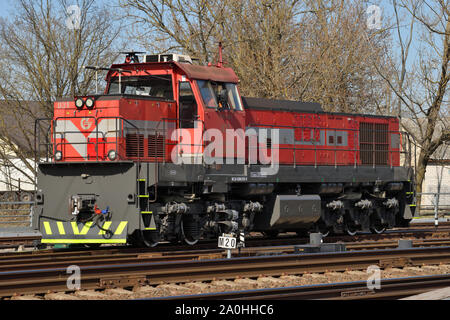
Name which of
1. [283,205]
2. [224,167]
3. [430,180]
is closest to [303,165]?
[283,205]

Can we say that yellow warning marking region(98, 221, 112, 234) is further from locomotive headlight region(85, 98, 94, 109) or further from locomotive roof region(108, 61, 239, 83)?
locomotive roof region(108, 61, 239, 83)

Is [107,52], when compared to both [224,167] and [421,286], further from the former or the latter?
[421,286]

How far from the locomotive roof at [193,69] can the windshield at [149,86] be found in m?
0.24

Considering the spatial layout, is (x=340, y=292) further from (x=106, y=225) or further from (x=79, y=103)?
(x=79, y=103)

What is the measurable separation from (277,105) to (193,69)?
289cm

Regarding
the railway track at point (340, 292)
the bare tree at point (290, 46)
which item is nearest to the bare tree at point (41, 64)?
the bare tree at point (290, 46)

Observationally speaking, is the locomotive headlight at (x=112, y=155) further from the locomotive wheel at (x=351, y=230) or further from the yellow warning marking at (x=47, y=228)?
the locomotive wheel at (x=351, y=230)

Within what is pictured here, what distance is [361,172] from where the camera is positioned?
18.5 meters

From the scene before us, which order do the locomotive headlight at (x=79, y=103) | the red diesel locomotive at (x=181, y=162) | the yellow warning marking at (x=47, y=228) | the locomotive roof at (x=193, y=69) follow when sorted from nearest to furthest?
the red diesel locomotive at (x=181, y=162) → the yellow warning marking at (x=47, y=228) → the locomotive headlight at (x=79, y=103) → the locomotive roof at (x=193, y=69)

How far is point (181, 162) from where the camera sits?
14.6 metres

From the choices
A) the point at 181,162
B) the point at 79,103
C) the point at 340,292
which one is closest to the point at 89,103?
the point at 79,103

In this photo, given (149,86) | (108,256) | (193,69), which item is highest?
(193,69)

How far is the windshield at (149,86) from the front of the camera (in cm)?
1510

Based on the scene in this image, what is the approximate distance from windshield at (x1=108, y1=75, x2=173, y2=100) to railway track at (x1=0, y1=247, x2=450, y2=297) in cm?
429
